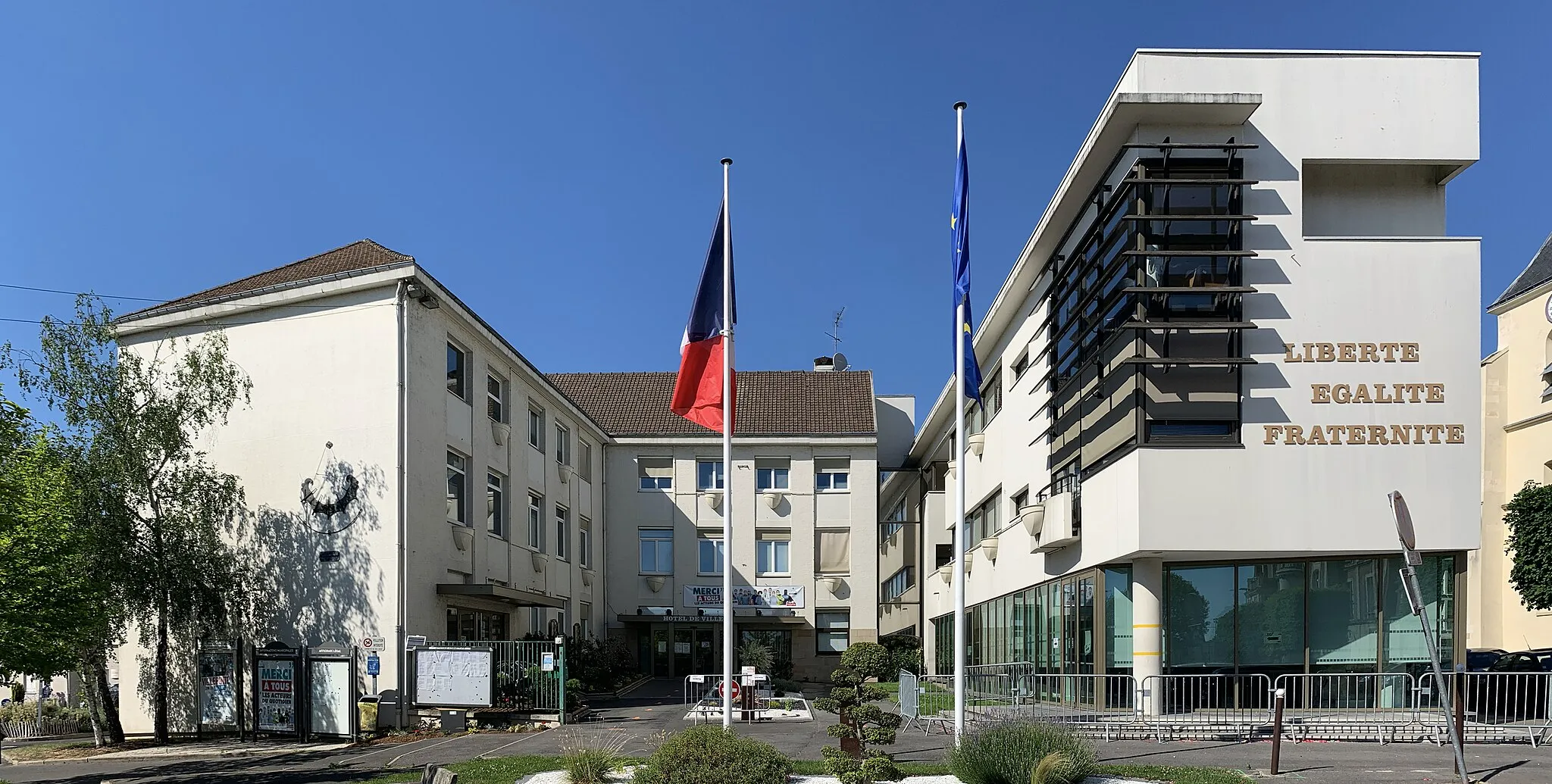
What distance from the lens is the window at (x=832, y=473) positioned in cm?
4472

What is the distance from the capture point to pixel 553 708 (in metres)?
23.7

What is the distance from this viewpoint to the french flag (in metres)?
15.8

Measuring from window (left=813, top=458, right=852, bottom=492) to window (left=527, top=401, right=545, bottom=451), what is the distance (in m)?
12.9

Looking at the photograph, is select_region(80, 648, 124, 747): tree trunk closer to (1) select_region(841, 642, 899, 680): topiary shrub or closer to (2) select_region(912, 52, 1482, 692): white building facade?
(2) select_region(912, 52, 1482, 692): white building facade

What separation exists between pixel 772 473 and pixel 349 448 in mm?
22758

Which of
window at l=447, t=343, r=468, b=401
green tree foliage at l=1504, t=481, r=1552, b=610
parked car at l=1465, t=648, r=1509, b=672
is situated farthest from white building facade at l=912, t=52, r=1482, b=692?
green tree foliage at l=1504, t=481, r=1552, b=610

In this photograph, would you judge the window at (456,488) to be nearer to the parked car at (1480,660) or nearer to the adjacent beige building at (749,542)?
the adjacent beige building at (749,542)

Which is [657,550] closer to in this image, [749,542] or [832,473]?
[749,542]

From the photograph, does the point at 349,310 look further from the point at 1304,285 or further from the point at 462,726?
the point at 1304,285

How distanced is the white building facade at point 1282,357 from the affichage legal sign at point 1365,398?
34mm

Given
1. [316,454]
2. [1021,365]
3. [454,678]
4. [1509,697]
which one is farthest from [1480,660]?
[316,454]

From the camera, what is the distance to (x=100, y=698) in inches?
895

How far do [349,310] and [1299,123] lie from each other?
17286 mm

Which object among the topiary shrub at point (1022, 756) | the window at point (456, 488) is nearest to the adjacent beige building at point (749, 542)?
the window at point (456, 488)
